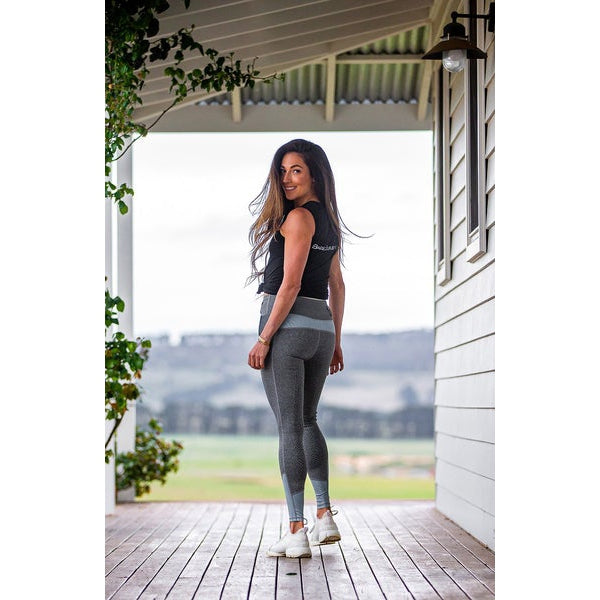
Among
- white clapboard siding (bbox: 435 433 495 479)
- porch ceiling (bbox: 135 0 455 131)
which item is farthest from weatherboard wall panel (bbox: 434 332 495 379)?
porch ceiling (bbox: 135 0 455 131)

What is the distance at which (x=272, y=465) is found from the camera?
691 inches

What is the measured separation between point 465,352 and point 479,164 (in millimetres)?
1100

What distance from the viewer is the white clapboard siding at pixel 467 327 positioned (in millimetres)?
4000

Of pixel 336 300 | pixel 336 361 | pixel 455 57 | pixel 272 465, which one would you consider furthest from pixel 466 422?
pixel 272 465

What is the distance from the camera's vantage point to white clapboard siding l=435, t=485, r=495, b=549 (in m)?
3.98

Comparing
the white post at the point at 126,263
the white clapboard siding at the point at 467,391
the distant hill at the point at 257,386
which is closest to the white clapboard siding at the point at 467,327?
the white clapboard siding at the point at 467,391

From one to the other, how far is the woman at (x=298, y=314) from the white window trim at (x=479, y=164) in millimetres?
582

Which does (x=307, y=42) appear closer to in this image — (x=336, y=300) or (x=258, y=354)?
(x=336, y=300)
